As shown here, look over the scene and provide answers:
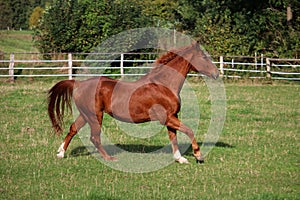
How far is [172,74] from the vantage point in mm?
9117

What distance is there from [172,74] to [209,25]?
857 inches

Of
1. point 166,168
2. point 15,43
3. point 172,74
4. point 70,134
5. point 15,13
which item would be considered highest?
point 15,13

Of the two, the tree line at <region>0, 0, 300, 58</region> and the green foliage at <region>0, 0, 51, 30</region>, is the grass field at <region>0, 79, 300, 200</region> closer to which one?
the tree line at <region>0, 0, 300, 58</region>

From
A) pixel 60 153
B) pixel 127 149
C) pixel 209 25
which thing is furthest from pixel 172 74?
pixel 209 25

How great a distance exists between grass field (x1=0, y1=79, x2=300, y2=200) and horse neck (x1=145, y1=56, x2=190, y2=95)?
4.39 feet

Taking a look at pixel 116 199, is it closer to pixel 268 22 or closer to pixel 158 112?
pixel 158 112

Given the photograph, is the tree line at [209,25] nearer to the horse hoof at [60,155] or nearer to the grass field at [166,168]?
the grass field at [166,168]

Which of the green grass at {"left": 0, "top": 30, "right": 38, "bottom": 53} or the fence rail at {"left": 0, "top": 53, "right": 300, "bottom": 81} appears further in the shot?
the green grass at {"left": 0, "top": 30, "right": 38, "bottom": 53}

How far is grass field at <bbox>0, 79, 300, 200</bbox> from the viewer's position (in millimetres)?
6977

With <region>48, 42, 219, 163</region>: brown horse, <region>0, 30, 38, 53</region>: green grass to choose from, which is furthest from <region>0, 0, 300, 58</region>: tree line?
<region>48, 42, 219, 163</region>: brown horse

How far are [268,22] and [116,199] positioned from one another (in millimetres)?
28640

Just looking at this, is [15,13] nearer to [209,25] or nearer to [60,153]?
[209,25]

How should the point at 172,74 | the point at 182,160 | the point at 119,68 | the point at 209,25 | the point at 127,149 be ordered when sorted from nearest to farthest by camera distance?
the point at 182,160
the point at 172,74
the point at 127,149
the point at 119,68
the point at 209,25

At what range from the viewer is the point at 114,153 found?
31.8 ft
